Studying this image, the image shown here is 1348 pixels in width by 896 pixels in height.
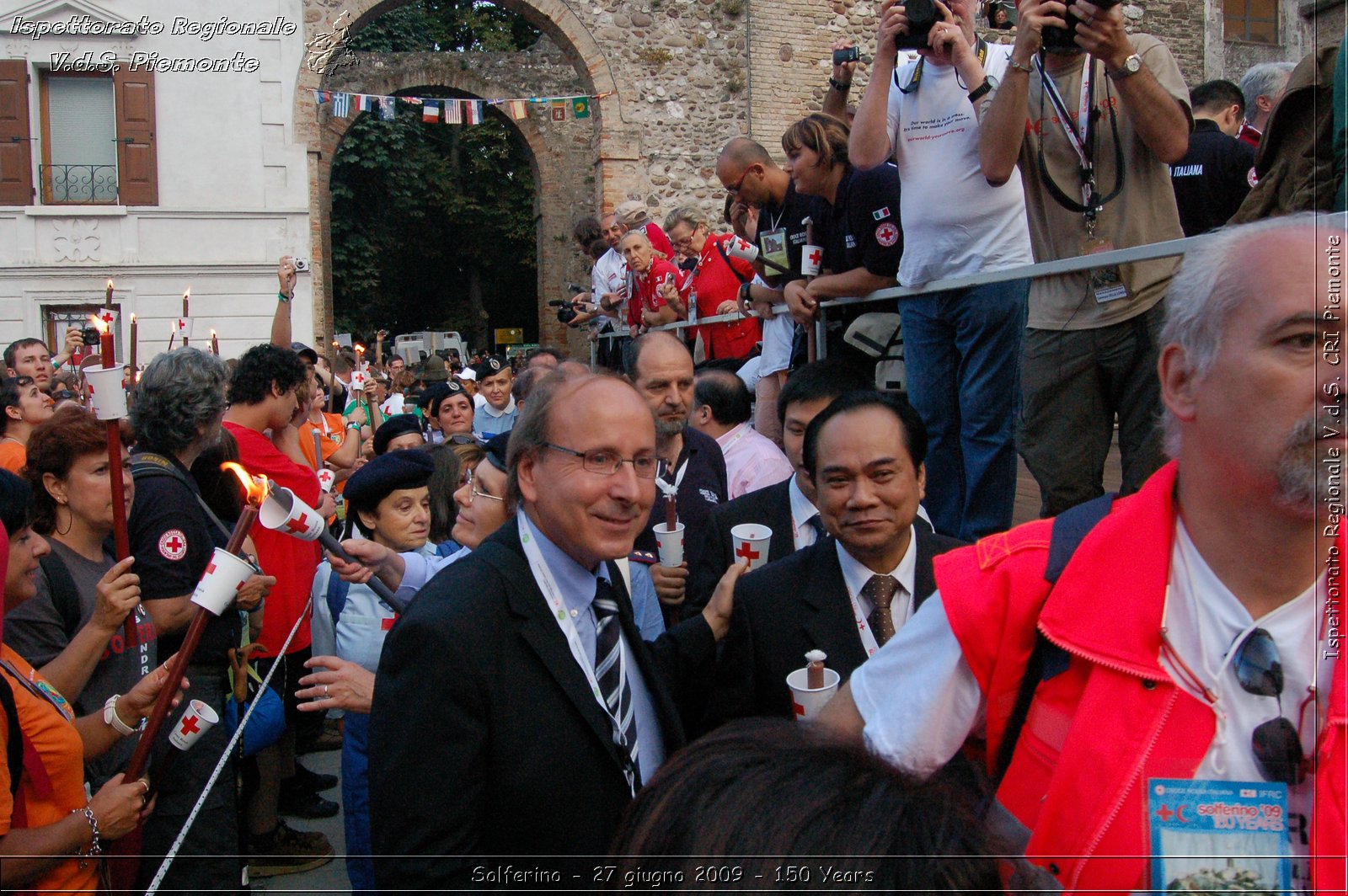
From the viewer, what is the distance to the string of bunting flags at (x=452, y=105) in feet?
55.4

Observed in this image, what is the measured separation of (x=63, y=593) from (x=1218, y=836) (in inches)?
126

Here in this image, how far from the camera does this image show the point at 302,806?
16.8ft

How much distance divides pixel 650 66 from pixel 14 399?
41.7 feet

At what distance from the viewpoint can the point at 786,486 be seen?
12.2 feet

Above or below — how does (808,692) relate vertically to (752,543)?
below

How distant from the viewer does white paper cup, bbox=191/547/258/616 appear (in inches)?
94.6

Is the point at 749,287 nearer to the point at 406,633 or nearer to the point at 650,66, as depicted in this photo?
the point at 406,633

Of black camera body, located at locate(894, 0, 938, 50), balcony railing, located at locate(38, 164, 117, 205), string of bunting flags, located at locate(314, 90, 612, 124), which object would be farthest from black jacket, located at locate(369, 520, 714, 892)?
balcony railing, located at locate(38, 164, 117, 205)

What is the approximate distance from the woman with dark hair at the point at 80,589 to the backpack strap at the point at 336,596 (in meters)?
0.60

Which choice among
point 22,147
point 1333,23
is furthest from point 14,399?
point 22,147

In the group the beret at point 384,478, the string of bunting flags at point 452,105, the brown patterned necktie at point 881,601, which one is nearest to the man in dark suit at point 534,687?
the brown patterned necktie at point 881,601

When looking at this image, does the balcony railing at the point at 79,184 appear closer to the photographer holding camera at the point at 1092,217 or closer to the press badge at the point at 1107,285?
the photographer holding camera at the point at 1092,217

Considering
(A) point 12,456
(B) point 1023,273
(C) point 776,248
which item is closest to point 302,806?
(A) point 12,456

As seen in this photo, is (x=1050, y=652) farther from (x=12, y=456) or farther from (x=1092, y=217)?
(x=12, y=456)
